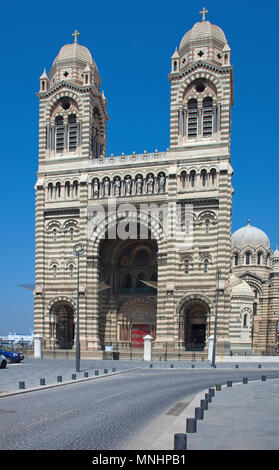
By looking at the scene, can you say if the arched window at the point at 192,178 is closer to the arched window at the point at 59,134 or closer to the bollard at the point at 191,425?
the arched window at the point at 59,134

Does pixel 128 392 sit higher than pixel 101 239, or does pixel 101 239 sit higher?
pixel 101 239

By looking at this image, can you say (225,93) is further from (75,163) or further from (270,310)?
(270,310)

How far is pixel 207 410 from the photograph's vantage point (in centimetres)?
1708

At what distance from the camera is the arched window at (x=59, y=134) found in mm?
60438

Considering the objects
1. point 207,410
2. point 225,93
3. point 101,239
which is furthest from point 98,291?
point 207,410

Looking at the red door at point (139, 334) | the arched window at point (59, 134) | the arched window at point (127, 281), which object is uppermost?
the arched window at point (59, 134)

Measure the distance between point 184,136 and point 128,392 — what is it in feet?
120

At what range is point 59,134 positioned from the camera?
200 ft

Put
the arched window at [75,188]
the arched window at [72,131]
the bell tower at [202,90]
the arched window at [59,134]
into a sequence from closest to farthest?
A: the bell tower at [202,90]
the arched window at [75,188]
the arched window at [72,131]
the arched window at [59,134]

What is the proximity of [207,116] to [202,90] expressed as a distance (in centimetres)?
297

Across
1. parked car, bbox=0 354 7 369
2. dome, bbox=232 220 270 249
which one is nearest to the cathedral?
parked car, bbox=0 354 7 369

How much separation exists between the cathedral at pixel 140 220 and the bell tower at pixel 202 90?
99 mm

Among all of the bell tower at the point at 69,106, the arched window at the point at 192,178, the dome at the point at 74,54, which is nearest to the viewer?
the arched window at the point at 192,178

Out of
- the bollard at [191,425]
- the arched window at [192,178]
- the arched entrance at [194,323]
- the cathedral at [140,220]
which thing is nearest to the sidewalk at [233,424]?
the bollard at [191,425]
